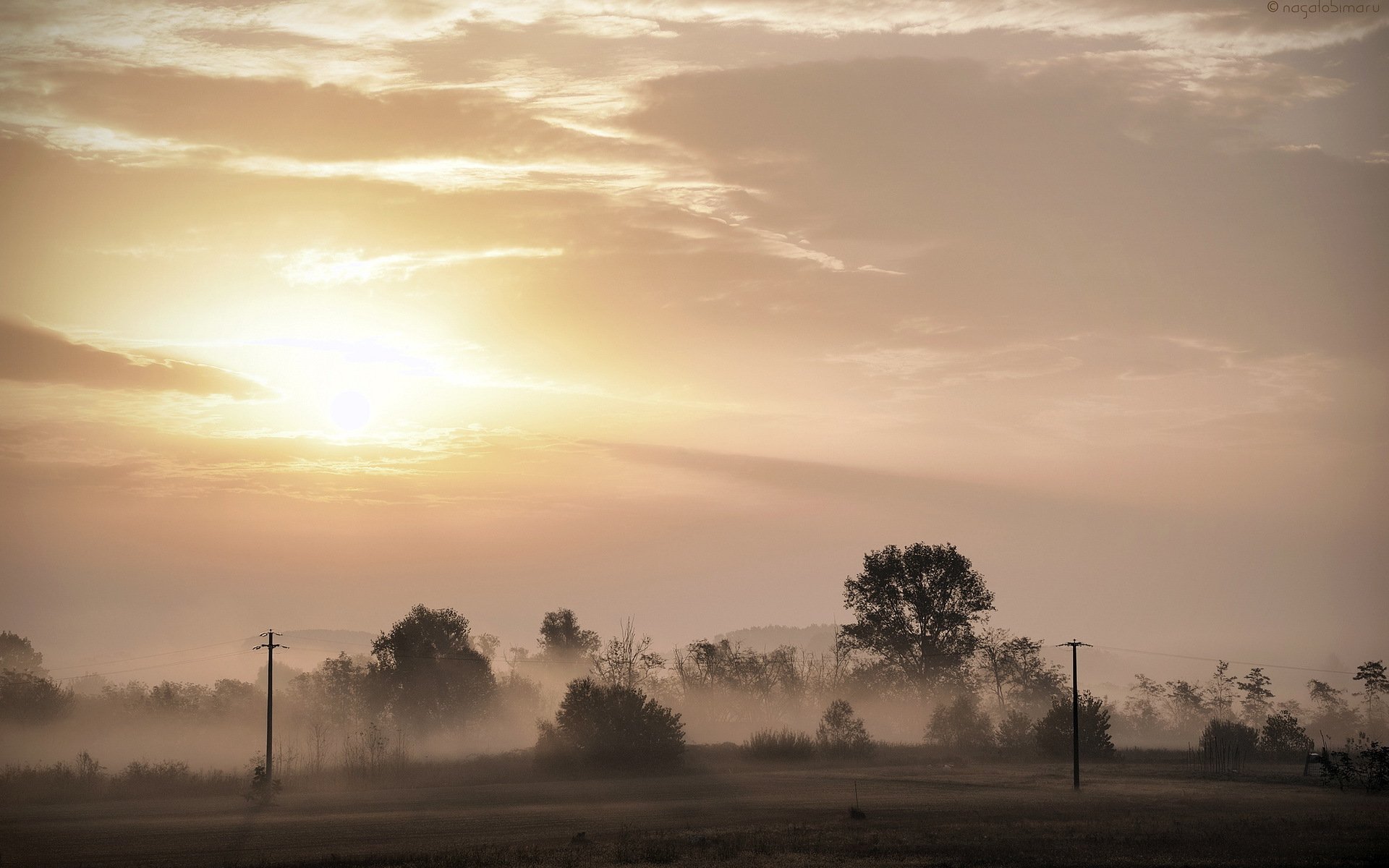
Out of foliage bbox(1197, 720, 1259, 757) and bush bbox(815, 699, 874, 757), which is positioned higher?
foliage bbox(1197, 720, 1259, 757)

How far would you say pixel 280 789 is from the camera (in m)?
77.4

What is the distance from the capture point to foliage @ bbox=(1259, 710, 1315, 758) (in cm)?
9294

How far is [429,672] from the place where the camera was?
12025 centimetres

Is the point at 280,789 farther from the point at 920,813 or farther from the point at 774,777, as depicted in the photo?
the point at 920,813

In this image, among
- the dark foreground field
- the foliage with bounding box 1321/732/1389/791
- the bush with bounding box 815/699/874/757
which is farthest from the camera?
the bush with bounding box 815/699/874/757

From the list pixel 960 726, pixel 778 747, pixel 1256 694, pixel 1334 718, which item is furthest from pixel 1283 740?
pixel 1334 718

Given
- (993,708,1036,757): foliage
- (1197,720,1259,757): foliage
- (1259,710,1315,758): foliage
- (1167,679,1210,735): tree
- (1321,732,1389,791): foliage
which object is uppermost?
(1321,732,1389,791): foliage

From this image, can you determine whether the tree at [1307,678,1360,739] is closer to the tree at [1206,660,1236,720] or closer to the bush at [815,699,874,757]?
the tree at [1206,660,1236,720]

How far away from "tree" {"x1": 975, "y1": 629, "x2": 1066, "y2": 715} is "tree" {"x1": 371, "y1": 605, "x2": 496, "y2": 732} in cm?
5464

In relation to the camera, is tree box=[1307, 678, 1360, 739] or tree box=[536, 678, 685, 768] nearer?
tree box=[536, 678, 685, 768]

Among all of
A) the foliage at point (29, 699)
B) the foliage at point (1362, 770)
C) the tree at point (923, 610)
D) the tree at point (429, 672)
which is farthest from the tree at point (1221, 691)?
the foliage at point (29, 699)

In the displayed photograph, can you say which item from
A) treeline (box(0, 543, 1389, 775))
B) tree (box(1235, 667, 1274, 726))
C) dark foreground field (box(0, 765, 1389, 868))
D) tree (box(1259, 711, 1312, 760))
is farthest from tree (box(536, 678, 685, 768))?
tree (box(1235, 667, 1274, 726))

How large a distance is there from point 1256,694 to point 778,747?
6594cm

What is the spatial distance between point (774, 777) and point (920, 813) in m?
29.1
